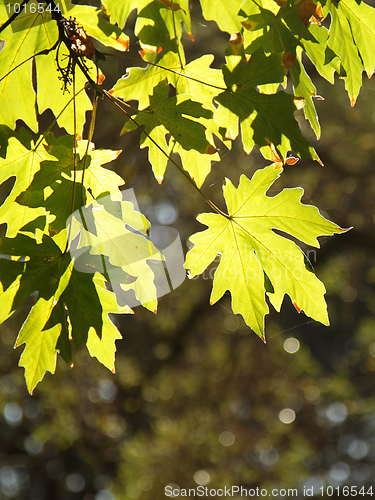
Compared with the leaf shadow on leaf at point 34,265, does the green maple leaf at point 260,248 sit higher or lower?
lower

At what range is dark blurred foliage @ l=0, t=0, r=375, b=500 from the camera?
4.64 metres

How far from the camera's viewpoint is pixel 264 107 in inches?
43.4

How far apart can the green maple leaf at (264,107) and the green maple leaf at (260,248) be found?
0.08 meters

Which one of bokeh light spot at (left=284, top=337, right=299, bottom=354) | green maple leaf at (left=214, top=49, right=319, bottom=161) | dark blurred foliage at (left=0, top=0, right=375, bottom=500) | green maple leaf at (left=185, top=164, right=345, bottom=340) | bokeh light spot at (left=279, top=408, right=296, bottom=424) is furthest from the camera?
bokeh light spot at (left=284, top=337, right=299, bottom=354)

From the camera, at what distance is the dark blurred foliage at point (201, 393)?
4.64m

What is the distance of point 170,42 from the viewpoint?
1.21 metres

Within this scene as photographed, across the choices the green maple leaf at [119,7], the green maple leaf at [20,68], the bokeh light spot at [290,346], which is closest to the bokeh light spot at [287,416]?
the bokeh light spot at [290,346]

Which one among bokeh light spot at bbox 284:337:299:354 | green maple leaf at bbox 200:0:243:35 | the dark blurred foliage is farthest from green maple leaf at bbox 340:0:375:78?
bokeh light spot at bbox 284:337:299:354

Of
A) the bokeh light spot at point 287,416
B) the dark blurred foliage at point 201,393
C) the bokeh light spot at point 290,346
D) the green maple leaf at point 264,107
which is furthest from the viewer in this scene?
the bokeh light spot at point 290,346

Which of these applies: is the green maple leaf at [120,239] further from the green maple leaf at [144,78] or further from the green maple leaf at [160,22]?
the green maple leaf at [160,22]

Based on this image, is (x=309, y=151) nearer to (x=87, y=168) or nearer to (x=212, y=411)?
(x=87, y=168)

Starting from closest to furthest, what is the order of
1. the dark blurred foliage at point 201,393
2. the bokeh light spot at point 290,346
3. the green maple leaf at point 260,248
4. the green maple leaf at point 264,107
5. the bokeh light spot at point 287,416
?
the green maple leaf at point 264,107
the green maple leaf at point 260,248
the dark blurred foliage at point 201,393
the bokeh light spot at point 287,416
the bokeh light spot at point 290,346

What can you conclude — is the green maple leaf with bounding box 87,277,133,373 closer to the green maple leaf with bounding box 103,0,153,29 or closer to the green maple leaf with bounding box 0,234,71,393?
the green maple leaf with bounding box 0,234,71,393

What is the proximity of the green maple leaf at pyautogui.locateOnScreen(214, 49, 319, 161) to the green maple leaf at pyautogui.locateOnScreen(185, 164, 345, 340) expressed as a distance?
84mm
